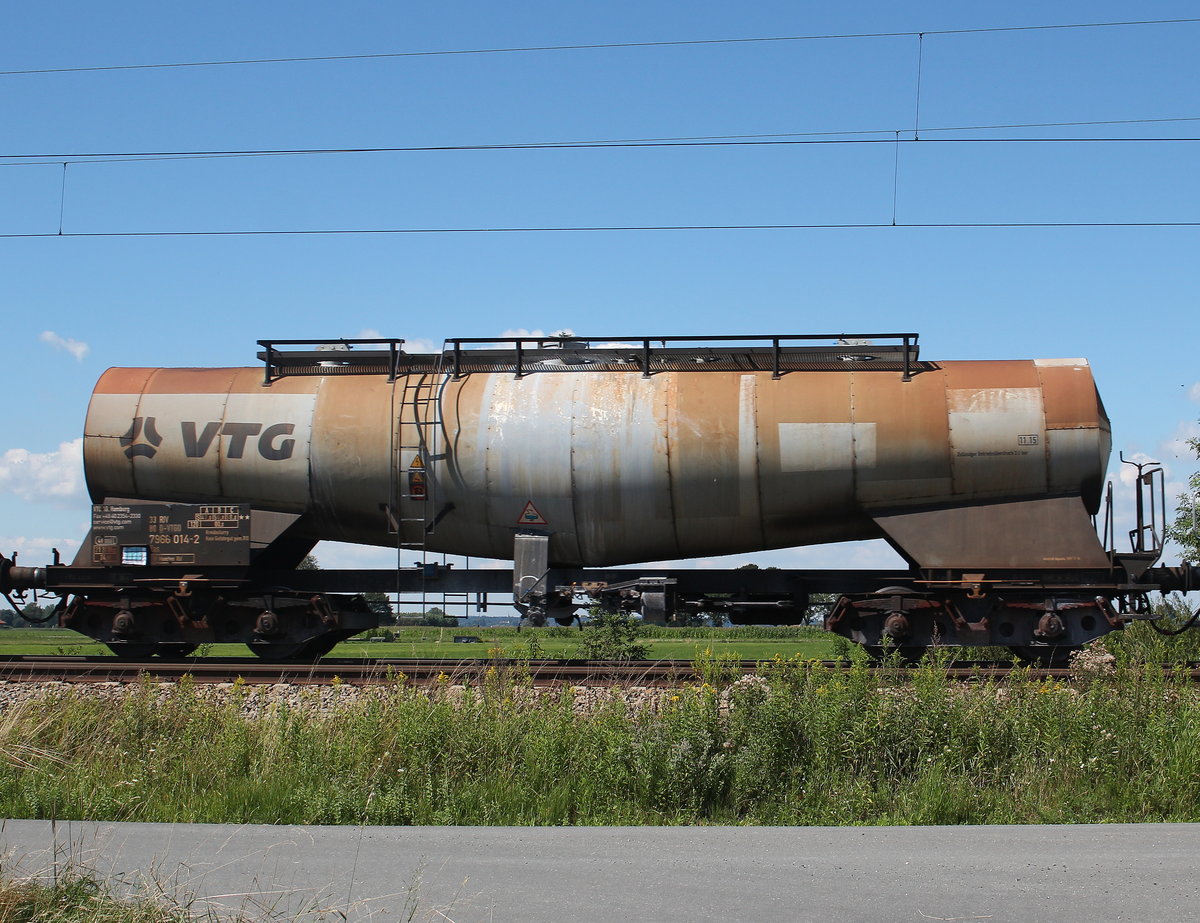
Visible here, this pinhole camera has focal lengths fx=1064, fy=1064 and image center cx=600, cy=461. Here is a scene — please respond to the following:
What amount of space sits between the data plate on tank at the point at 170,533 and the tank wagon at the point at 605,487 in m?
0.03

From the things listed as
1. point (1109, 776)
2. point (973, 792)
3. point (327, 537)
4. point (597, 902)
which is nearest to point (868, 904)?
point (597, 902)

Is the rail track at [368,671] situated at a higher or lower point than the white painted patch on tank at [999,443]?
lower

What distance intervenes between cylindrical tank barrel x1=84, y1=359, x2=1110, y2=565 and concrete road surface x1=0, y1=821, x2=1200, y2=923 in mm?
6152

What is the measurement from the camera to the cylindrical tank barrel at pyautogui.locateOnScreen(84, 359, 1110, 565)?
12.7 meters

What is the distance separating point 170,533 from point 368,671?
356cm

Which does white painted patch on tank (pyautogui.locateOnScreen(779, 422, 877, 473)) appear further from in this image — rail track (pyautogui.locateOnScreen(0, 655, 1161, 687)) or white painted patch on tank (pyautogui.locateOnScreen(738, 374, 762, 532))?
rail track (pyautogui.locateOnScreen(0, 655, 1161, 687))

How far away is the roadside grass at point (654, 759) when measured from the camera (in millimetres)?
7695

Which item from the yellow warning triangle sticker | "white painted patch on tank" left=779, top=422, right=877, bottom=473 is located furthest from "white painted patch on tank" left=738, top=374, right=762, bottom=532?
the yellow warning triangle sticker

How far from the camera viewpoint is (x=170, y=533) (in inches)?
538

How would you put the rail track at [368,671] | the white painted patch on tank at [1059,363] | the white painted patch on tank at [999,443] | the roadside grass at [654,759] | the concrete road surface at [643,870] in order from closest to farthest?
the concrete road surface at [643,870], the roadside grass at [654,759], the rail track at [368,671], the white painted patch on tank at [999,443], the white painted patch on tank at [1059,363]

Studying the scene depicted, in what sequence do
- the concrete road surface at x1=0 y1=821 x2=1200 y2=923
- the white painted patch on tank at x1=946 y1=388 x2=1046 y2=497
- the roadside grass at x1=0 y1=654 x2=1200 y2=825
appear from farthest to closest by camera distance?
the white painted patch on tank at x1=946 y1=388 x2=1046 y2=497 → the roadside grass at x1=0 y1=654 x2=1200 y2=825 → the concrete road surface at x1=0 y1=821 x2=1200 y2=923

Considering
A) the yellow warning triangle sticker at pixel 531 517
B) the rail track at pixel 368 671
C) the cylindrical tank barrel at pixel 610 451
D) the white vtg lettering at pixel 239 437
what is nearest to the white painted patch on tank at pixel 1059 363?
the cylindrical tank barrel at pixel 610 451

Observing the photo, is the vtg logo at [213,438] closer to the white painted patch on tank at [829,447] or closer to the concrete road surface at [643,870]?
the white painted patch on tank at [829,447]

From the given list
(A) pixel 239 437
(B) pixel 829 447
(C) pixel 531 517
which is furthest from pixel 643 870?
(A) pixel 239 437
